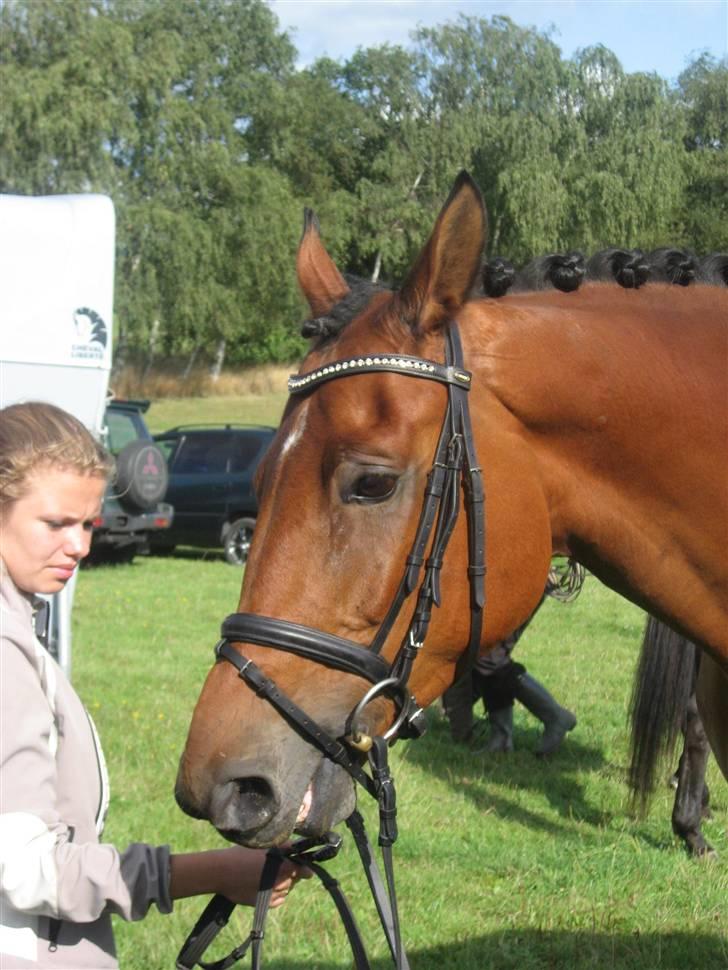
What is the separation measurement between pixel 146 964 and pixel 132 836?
1241mm

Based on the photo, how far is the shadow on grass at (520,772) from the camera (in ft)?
18.7

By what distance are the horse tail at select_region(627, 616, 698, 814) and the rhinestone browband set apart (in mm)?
3184

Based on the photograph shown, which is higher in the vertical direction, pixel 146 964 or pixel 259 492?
pixel 259 492

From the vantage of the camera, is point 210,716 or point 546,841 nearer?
point 210,716

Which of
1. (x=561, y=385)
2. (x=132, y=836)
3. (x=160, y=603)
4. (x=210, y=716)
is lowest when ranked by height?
(x=160, y=603)

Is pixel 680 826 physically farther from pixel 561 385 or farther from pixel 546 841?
pixel 561 385

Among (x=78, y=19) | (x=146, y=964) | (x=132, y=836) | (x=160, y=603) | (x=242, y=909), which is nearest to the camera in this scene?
(x=146, y=964)

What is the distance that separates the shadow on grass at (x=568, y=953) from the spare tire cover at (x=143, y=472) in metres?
7.61

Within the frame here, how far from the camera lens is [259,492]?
7.48 feet

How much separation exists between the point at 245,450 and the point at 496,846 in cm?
1233

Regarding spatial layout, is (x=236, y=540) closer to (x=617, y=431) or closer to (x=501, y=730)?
(x=501, y=730)

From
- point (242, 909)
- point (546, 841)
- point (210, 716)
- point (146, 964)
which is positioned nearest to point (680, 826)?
point (546, 841)

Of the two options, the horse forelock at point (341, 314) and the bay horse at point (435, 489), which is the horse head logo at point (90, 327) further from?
the horse forelock at point (341, 314)

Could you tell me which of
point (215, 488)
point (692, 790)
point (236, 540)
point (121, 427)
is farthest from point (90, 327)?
point (236, 540)
